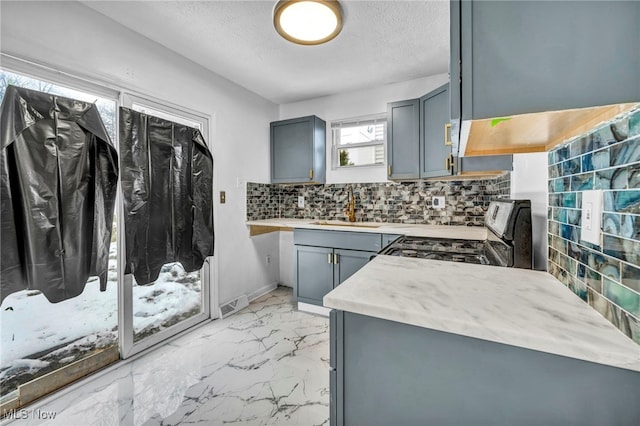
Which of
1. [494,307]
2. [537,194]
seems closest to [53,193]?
[494,307]

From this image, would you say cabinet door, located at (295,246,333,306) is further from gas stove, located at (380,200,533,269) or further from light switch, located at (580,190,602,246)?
light switch, located at (580,190,602,246)

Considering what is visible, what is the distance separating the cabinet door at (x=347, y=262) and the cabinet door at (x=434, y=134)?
3.17 ft

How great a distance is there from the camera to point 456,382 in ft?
2.10

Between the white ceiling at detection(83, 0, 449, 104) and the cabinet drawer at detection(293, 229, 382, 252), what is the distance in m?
1.59

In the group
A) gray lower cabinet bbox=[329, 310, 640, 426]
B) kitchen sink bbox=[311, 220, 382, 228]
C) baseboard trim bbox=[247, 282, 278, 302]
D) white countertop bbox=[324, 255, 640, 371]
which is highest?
kitchen sink bbox=[311, 220, 382, 228]

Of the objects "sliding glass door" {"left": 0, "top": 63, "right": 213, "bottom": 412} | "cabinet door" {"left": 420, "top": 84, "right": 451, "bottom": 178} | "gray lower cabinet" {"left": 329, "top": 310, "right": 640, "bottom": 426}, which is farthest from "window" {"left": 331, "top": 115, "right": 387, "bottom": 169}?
"gray lower cabinet" {"left": 329, "top": 310, "right": 640, "bottom": 426}

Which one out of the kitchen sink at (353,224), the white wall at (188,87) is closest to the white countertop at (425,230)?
the kitchen sink at (353,224)

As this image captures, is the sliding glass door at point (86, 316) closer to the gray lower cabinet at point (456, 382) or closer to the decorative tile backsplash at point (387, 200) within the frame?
the decorative tile backsplash at point (387, 200)

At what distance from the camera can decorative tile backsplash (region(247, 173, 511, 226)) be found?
2564mm

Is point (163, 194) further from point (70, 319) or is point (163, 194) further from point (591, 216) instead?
point (591, 216)

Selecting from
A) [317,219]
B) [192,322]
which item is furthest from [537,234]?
[192,322]

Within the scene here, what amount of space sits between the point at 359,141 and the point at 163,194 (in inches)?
85.7

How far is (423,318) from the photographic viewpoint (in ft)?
2.08

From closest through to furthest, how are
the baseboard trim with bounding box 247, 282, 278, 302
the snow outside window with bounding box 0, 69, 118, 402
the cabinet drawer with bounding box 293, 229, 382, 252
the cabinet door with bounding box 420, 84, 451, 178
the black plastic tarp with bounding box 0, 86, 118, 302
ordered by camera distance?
the black plastic tarp with bounding box 0, 86, 118, 302, the snow outside window with bounding box 0, 69, 118, 402, the cabinet door with bounding box 420, 84, 451, 178, the cabinet drawer with bounding box 293, 229, 382, 252, the baseboard trim with bounding box 247, 282, 278, 302
